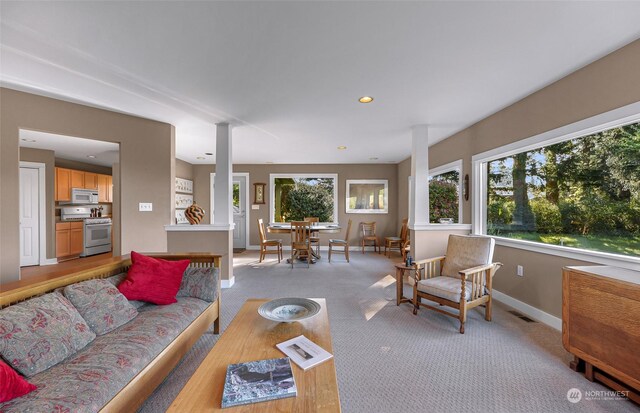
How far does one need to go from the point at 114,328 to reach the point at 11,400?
25.0 inches

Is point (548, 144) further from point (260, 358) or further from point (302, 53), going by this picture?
point (260, 358)

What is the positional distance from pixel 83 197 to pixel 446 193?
7.92 meters

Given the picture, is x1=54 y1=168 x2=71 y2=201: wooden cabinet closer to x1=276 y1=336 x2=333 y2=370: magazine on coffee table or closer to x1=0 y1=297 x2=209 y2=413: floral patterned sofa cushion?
x1=0 y1=297 x2=209 y2=413: floral patterned sofa cushion

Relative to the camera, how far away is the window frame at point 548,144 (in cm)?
205

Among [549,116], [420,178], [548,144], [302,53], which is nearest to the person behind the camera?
[302,53]

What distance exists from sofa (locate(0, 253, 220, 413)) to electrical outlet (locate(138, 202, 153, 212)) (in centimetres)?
180

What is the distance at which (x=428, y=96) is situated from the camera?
2.89 meters

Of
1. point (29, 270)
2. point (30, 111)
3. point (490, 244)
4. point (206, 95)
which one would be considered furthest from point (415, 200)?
point (29, 270)

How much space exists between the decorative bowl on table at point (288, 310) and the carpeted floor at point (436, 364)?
55 centimetres

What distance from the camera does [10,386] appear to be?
1.03m

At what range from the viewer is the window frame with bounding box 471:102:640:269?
2055 mm

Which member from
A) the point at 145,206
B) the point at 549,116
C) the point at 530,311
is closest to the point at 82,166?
the point at 145,206

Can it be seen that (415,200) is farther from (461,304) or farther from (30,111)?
(30,111)

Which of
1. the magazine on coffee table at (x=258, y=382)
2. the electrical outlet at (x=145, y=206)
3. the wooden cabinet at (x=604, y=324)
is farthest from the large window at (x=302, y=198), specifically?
the magazine on coffee table at (x=258, y=382)
